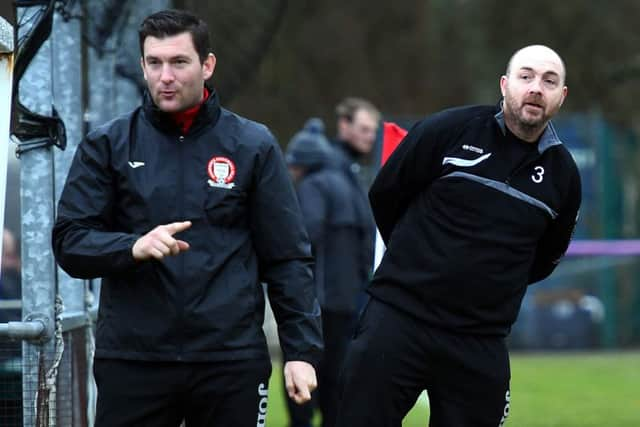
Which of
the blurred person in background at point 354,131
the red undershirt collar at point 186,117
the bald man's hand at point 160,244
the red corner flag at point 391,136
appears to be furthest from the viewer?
the blurred person in background at point 354,131

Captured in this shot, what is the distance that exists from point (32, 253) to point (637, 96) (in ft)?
91.9

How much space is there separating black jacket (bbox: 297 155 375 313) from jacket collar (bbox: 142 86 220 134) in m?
5.08

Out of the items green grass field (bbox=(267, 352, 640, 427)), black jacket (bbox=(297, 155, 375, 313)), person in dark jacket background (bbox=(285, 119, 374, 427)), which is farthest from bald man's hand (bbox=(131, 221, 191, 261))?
green grass field (bbox=(267, 352, 640, 427))

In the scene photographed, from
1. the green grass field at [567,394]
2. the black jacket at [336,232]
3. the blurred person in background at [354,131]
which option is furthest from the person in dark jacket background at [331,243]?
the green grass field at [567,394]

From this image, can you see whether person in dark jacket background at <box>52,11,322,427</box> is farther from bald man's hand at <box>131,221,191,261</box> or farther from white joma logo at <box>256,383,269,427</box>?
bald man's hand at <box>131,221,191,261</box>

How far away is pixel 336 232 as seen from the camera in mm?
10484

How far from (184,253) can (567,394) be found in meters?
11.0

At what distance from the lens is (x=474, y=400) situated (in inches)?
239

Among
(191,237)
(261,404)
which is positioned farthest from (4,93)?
(261,404)

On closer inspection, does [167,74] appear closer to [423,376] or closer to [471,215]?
[471,215]

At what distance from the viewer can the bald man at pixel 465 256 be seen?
603 cm

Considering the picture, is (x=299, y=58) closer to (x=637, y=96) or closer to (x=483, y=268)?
(x=637, y=96)

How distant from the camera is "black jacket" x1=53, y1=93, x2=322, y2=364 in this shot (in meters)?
5.00

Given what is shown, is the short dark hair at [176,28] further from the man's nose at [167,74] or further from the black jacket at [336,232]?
the black jacket at [336,232]
